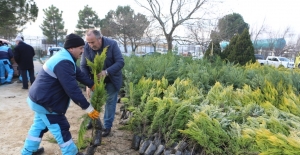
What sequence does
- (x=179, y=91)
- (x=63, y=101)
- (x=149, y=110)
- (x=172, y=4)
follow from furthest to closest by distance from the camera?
(x=172, y=4)
(x=179, y=91)
(x=149, y=110)
(x=63, y=101)

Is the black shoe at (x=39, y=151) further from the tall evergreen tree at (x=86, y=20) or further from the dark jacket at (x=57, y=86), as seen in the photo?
the tall evergreen tree at (x=86, y=20)

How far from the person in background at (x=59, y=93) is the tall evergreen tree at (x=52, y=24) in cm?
A: 3721

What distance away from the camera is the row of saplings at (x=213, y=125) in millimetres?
1982

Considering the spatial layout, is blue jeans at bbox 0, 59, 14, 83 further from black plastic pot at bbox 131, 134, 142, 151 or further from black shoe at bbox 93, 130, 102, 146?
black plastic pot at bbox 131, 134, 142, 151

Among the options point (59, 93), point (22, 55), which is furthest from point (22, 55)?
point (59, 93)

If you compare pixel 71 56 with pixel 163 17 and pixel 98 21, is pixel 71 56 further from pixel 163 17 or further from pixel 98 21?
pixel 98 21

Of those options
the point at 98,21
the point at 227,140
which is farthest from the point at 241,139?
the point at 98,21

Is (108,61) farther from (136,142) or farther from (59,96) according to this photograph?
(136,142)

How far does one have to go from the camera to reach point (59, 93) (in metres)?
2.53

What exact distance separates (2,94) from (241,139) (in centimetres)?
645

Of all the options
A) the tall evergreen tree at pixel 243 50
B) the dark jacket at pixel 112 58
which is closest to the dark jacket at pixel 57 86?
the dark jacket at pixel 112 58

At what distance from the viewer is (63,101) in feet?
8.50

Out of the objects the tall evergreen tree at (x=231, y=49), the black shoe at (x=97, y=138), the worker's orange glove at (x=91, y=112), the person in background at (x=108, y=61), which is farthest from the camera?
the tall evergreen tree at (x=231, y=49)

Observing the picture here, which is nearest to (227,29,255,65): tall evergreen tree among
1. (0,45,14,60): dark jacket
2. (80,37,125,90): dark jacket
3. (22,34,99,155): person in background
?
(80,37,125,90): dark jacket
